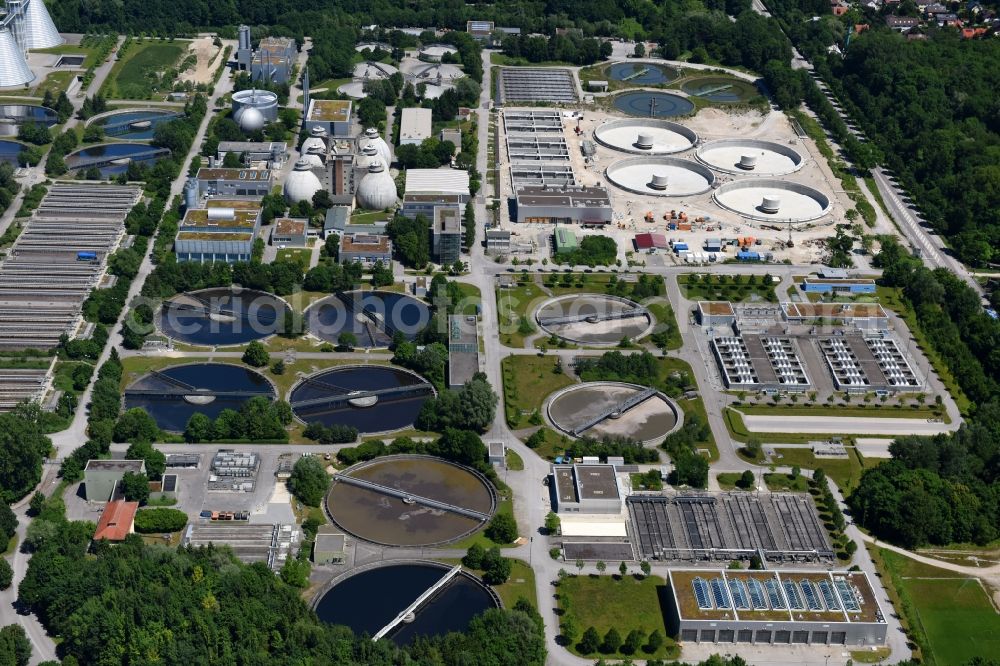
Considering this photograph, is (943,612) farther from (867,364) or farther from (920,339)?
(920,339)

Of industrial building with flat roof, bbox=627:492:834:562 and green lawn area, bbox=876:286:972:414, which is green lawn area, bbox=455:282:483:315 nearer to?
industrial building with flat roof, bbox=627:492:834:562

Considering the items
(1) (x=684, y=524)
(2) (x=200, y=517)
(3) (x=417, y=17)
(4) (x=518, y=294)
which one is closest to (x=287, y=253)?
(4) (x=518, y=294)

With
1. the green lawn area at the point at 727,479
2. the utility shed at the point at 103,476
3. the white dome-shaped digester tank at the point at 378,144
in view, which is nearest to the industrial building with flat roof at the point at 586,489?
the green lawn area at the point at 727,479

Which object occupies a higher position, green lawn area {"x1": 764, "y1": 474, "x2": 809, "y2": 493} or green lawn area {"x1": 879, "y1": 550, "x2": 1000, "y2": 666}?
green lawn area {"x1": 879, "y1": 550, "x2": 1000, "y2": 666}

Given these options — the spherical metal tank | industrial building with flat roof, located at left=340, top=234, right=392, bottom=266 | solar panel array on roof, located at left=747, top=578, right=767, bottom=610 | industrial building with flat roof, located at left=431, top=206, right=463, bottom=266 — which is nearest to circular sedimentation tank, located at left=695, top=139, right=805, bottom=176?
industrial building with flat roof, located at left=431, top=206, right=463, bottom=266

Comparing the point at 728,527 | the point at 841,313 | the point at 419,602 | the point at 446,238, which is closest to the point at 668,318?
the point at 841,313
